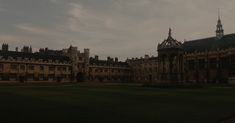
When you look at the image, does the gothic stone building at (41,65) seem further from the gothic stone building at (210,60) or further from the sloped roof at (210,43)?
the sloped roof at (210,43)

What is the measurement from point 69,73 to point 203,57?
143ft

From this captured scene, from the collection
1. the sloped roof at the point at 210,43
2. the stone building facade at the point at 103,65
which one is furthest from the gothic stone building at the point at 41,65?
the sloped roof at the point at 210,43

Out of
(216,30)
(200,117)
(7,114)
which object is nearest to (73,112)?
(7,114)

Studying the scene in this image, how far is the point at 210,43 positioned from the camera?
87.8m

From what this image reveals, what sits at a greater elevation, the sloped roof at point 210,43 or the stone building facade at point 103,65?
the sloped roof at point 210,43

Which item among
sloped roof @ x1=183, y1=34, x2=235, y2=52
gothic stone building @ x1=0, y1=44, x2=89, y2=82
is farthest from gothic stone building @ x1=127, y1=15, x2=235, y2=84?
gothic stone building @ x1=0, y1=44, x2=89, y2=82

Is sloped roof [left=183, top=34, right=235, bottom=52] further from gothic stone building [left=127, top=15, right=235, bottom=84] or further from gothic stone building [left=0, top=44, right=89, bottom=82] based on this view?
Result: gothic stone building [left=0, top=44, right=89, bottom=82]

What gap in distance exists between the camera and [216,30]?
3457 inches

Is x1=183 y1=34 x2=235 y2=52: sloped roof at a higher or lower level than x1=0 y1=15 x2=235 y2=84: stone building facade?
higher

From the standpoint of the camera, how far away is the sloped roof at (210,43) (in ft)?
268

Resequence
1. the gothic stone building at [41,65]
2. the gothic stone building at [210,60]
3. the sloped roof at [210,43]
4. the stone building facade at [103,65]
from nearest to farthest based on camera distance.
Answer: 1. the gothic stone building at [41,65]
2. the stone building facade at [103,65]
3. the gothic stone building at [210,60]
4. the sloped roof at [210,43]

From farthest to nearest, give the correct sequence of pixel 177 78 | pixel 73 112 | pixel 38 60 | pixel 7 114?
1. pixel 38 60
2. pixel 177 78
3. pixel 73 112
4. pixel 7 114

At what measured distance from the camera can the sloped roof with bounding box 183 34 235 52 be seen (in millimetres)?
81625

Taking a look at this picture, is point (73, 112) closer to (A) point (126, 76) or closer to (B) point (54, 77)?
(B) point (54, 77)
